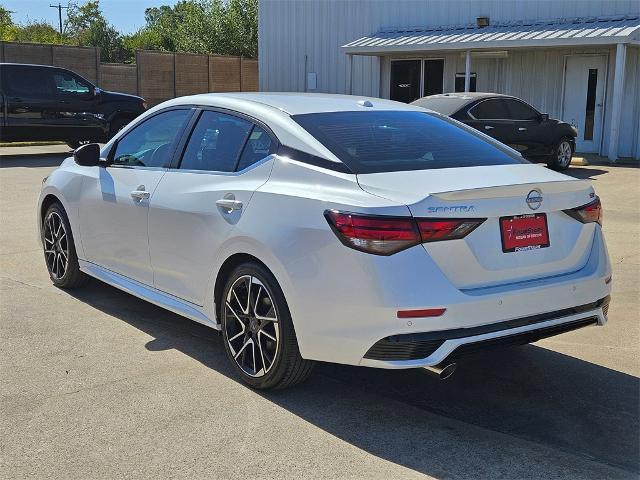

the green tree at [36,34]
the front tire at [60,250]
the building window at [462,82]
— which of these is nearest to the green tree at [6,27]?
the green tree at [36,34]

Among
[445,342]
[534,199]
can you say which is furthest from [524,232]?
[445,342]

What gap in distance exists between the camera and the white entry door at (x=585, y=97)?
19.1 meters

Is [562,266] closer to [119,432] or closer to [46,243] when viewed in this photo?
[119,432]

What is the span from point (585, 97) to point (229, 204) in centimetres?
1704

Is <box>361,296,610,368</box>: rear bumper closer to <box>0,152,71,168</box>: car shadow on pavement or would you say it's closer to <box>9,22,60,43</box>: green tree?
<box>0,152,71,168</box>: car shadow on pavement

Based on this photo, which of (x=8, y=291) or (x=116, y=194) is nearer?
(x=116, y=194)

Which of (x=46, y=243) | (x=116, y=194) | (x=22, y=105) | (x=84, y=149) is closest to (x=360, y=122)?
(x=116, y=194)

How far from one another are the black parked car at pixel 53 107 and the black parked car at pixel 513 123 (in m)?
8.43

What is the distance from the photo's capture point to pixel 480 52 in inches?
820

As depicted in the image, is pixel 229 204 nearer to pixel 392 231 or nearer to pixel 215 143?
pixel 215 143

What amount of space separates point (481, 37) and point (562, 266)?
655 inches

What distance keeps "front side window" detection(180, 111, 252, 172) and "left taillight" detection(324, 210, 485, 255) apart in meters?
1.21

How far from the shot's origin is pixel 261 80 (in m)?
27.0

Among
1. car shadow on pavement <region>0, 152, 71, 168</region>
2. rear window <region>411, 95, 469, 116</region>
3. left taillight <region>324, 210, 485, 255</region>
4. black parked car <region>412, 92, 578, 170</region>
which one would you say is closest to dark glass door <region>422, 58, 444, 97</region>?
black parked car <region>412, 92, 578, 170</region>
